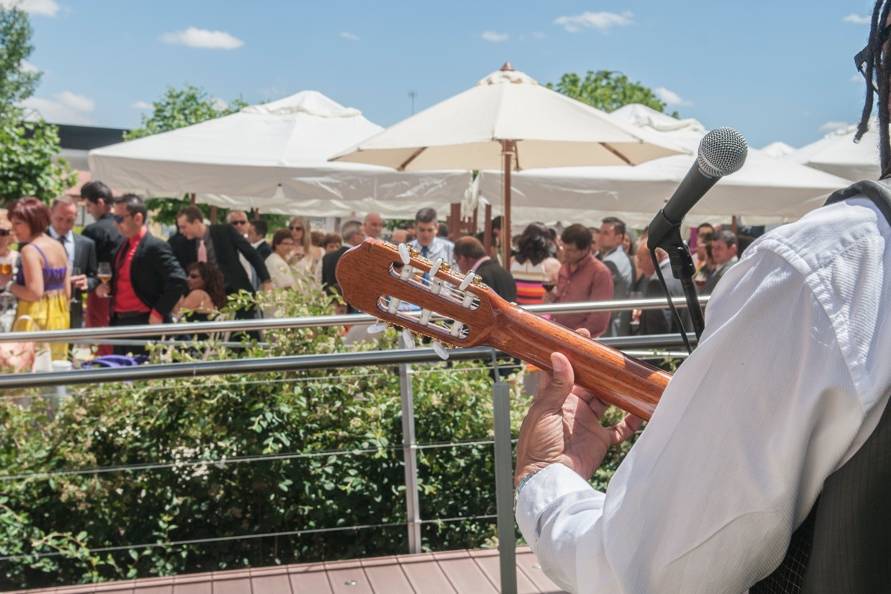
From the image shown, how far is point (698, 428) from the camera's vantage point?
904 millimetres

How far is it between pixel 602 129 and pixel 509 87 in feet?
2.64

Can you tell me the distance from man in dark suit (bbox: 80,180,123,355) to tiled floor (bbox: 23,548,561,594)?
4.65 m

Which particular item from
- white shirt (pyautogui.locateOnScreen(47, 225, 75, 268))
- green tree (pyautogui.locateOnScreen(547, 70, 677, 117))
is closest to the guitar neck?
white shirt (pyautogui.locateOnScreen(47, 225, 75, 268))

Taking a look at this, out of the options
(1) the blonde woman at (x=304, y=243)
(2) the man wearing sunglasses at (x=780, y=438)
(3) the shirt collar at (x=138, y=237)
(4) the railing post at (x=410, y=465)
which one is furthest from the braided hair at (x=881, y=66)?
(1) the blonde woman at (x=304, y=243)

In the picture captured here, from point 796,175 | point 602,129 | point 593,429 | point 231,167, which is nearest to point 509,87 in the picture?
point 602,129

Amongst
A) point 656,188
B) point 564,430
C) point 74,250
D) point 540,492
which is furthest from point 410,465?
point 656,188

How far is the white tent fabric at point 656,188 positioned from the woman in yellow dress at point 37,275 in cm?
468

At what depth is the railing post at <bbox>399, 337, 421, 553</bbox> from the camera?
157 inches

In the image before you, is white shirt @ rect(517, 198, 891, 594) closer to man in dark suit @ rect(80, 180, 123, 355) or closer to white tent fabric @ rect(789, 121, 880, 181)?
man in dark suit @ rect(80, 180, 123, 355)

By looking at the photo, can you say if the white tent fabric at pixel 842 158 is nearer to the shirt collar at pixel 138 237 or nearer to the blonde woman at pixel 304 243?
the blonde woman at pixel 304 243

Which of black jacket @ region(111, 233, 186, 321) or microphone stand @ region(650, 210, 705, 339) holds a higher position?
microphone stand @ region(650, 210, 705, 339)

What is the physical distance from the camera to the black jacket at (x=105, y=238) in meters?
8.38

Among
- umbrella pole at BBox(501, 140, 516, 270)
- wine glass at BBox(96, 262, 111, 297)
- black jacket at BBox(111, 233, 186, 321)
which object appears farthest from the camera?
umbrella pole at BBox(501, 140, 516, 270)

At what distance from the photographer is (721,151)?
1381 mm
